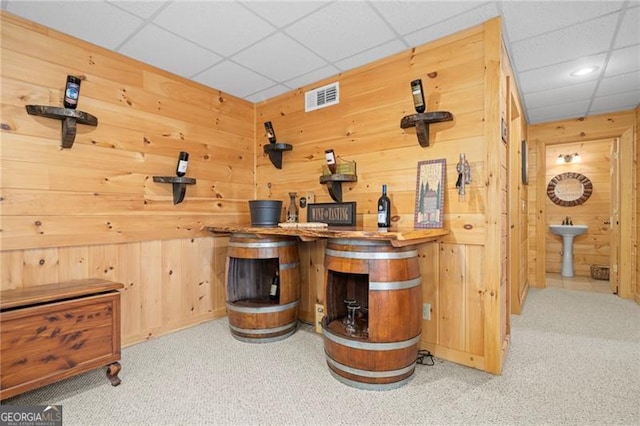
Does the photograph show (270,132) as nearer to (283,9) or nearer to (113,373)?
(283,9)

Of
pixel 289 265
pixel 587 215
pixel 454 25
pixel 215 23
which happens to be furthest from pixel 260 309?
pixel 587 215

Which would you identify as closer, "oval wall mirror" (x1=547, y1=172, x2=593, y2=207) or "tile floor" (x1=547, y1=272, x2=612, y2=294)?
"tile floor" (x1=547, y1=272, x2=612, y2=294)

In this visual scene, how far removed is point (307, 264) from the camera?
309 cm

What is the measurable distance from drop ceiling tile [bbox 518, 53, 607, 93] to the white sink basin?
10.7 ft

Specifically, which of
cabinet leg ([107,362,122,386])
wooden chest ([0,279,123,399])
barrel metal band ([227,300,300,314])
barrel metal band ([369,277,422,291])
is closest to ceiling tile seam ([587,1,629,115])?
barrel metal band ([369,277,422,291])

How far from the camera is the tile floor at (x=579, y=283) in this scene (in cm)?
453

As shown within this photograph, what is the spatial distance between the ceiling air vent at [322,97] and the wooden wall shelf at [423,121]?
82 centimetres

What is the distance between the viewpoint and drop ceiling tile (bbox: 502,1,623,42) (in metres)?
1.88

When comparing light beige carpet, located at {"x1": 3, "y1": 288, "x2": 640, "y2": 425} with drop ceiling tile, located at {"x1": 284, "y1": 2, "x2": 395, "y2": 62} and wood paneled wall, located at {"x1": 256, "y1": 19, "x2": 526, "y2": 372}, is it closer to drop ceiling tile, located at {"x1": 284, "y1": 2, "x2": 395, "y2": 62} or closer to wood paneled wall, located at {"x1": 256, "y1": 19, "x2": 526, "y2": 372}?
wood paneled wall, located at {"x1": 256, "y1": 19, "x2": 526, "y2": 372}

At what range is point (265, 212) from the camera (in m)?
2.73

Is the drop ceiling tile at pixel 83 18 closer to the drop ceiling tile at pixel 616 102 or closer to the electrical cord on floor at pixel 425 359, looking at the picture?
the electrical cord on floor at pixel 425 359

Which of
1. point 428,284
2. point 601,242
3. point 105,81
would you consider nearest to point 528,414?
point 428,284

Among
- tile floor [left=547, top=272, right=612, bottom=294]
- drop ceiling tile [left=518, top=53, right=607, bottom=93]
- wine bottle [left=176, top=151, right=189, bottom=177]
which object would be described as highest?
drop ceiling tile [left=518, top=53, right=607, bottom=93]

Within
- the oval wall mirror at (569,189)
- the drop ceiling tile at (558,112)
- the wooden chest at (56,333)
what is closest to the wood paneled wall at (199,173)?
the wooden chest at (56,333)
